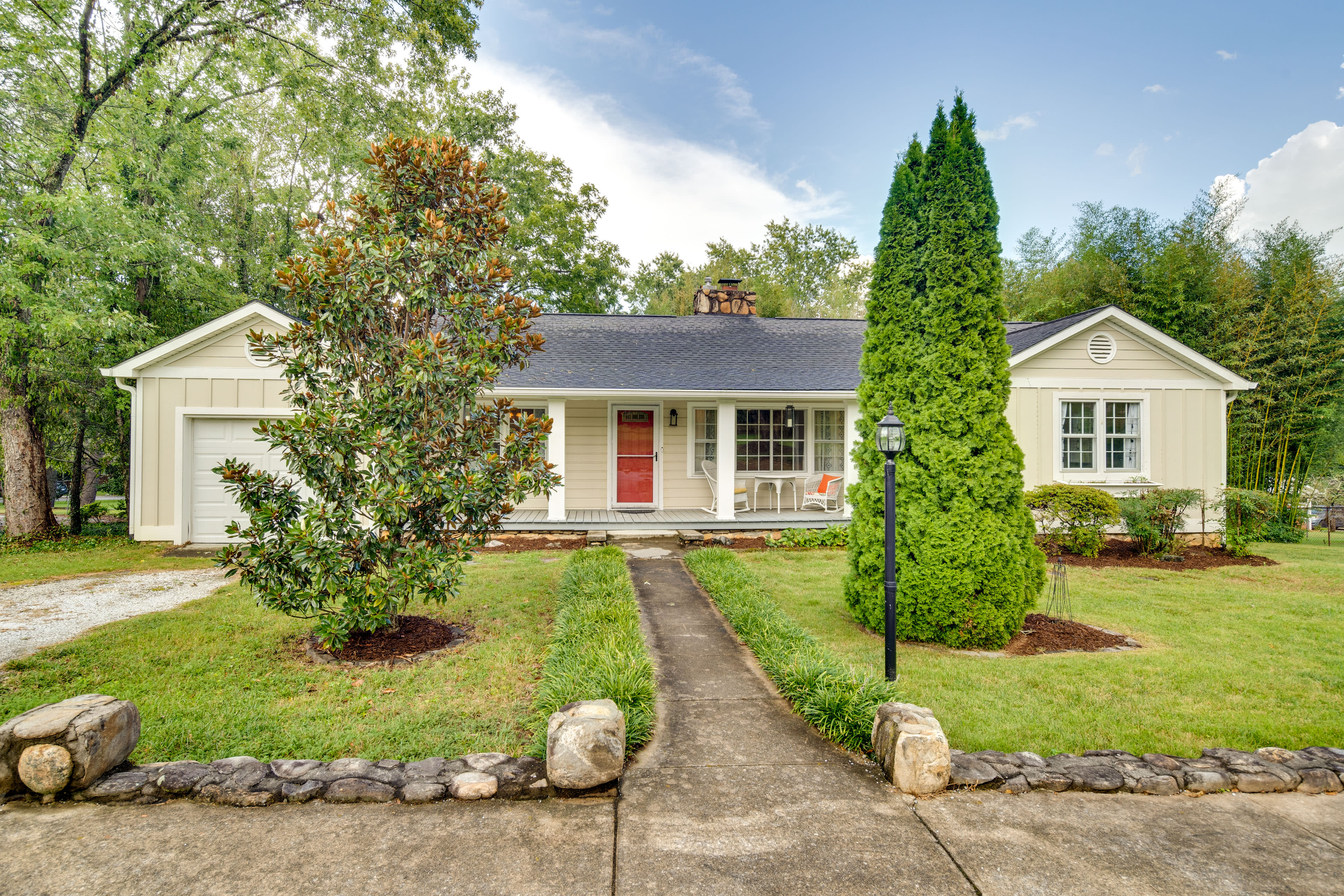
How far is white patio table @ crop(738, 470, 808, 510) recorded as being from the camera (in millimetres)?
10773

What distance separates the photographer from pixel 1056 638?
4836 mm

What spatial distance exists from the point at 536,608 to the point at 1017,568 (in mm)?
4076

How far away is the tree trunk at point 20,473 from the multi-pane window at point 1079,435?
54.9ft

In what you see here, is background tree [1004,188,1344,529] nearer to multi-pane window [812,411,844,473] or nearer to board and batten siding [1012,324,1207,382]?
board and batten siding [1012,324,1207,382]

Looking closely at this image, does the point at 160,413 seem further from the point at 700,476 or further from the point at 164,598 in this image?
the point at 700,476

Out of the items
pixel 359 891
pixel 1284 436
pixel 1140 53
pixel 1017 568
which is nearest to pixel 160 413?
pixel 359 891

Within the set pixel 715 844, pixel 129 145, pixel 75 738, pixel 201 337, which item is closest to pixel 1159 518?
pixel 715 844

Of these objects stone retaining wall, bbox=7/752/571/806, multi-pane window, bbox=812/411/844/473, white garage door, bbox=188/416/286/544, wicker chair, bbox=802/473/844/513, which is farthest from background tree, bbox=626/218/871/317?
stone retaining wall, bbox=7/752/571/806

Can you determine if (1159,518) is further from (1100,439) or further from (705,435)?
(705,435)

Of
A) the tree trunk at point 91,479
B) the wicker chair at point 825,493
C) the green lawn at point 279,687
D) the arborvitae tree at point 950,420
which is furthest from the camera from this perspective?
the tree trunk at point 91,479

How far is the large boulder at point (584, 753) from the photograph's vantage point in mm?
2588

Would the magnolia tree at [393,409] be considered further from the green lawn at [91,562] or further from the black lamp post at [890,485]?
the green lawn at [91,562]

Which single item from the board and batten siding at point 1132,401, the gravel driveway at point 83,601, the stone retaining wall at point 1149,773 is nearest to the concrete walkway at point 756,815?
the stone retaining wall at point 1149,773

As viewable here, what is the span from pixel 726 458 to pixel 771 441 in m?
1.56
